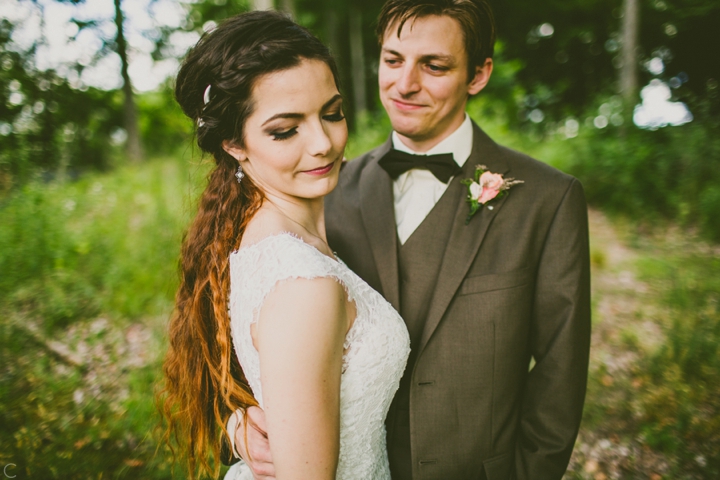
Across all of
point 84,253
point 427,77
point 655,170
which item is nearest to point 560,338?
point 427,77

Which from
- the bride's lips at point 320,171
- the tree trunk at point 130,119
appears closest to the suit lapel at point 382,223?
the bride's lips at point 320,171

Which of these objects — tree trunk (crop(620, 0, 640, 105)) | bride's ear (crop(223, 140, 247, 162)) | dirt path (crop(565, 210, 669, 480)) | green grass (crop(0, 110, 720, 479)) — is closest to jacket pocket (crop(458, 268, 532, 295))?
bride's ear (crop(223, 140, 247, 162))

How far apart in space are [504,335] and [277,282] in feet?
3.18

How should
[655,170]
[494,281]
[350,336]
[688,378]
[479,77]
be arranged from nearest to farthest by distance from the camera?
[350,336], [494,281], [479,77], [688,378], [655,170]

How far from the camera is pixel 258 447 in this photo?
1464mm

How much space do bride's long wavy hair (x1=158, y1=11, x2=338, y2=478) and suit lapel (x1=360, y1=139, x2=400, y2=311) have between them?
1.81 ft

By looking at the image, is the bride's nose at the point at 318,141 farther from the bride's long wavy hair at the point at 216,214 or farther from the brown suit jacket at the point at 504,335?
the brown suit jacket at the point at 504,335

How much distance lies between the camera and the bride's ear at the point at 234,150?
1.45 m

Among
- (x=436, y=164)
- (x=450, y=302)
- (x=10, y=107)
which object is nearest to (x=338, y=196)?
(x=436, y=164)

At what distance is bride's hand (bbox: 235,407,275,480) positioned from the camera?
1.45 metres

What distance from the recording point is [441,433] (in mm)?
1678

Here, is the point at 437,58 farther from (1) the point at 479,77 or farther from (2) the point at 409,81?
(1) the point at 479,77

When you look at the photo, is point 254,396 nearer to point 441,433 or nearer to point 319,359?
point 319,359

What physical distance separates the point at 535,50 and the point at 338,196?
17952 millimetres
